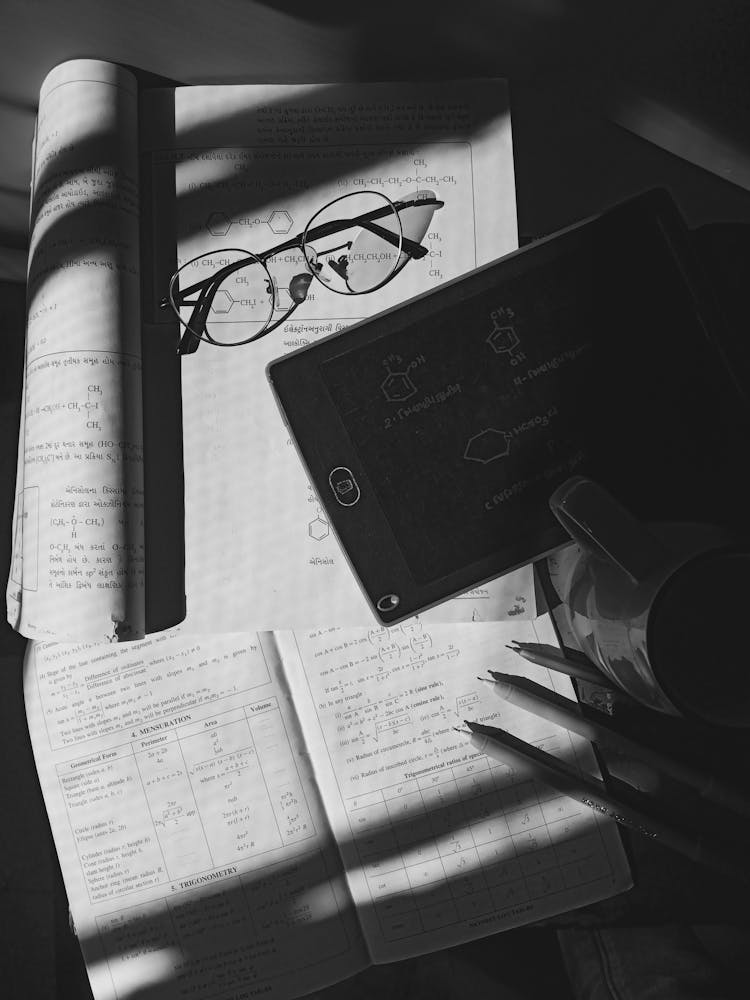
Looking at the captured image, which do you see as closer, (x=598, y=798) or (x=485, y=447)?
(x=485, y=447)

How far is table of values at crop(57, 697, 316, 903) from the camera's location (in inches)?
24.6

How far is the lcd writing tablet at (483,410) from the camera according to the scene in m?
0.48

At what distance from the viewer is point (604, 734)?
60cm

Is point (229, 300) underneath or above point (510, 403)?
above

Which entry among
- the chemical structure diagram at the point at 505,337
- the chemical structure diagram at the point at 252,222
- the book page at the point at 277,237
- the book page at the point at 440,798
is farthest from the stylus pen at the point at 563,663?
the chemical structure diagram at the point at 252,222

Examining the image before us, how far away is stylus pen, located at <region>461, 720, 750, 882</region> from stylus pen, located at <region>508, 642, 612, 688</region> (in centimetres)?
7

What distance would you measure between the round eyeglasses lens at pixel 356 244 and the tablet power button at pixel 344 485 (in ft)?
0.57

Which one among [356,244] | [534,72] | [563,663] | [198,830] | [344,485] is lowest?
[198,830]

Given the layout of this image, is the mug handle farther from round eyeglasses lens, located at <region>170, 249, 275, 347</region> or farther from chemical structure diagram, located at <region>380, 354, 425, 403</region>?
round eyeglasses lens, located at <region>170, 249, 275, 347</region>


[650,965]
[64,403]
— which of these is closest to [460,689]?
[650,965]

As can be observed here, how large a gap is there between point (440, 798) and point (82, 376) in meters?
0.45

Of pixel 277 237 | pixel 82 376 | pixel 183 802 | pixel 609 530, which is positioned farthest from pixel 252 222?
pixel 183 802

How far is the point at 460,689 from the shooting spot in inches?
24.4

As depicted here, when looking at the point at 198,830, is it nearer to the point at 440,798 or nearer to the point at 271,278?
Answer: the point at 440,798
